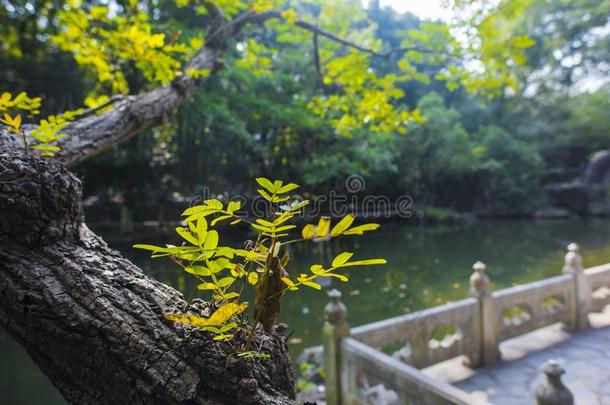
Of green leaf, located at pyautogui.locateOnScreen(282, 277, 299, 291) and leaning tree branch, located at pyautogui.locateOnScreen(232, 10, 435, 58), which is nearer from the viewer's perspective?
green leaf, located at pyautogui.locateOnScreen(282, 277, 299, 291)

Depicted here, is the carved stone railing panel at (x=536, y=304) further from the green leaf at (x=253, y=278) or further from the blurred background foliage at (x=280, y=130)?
the green leaf at (x=253, y=278)

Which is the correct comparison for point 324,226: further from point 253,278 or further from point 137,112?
point 137,112

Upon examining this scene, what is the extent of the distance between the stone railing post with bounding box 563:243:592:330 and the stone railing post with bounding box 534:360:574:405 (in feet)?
4.21

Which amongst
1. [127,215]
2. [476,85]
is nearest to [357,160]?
[476,85]

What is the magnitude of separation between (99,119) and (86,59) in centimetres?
62

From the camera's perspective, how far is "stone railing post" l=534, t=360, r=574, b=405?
142cm

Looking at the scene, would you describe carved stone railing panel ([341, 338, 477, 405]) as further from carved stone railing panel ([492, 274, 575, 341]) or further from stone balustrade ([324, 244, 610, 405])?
carved stone railing panel ([492, 274, 575, 341])

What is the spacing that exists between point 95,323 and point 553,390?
5.72 feet

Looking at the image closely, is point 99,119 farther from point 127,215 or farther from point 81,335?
point 81,335

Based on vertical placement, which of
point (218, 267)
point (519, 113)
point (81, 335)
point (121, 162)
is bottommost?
point (81, 335)

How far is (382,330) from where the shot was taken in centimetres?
239

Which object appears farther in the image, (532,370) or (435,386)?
(532,370)

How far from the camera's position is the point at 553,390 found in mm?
1462

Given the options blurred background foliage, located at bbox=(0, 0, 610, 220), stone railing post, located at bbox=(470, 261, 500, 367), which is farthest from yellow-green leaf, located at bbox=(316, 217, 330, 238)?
stone railing post, located at bbox=(470, 261, 500, 367)
